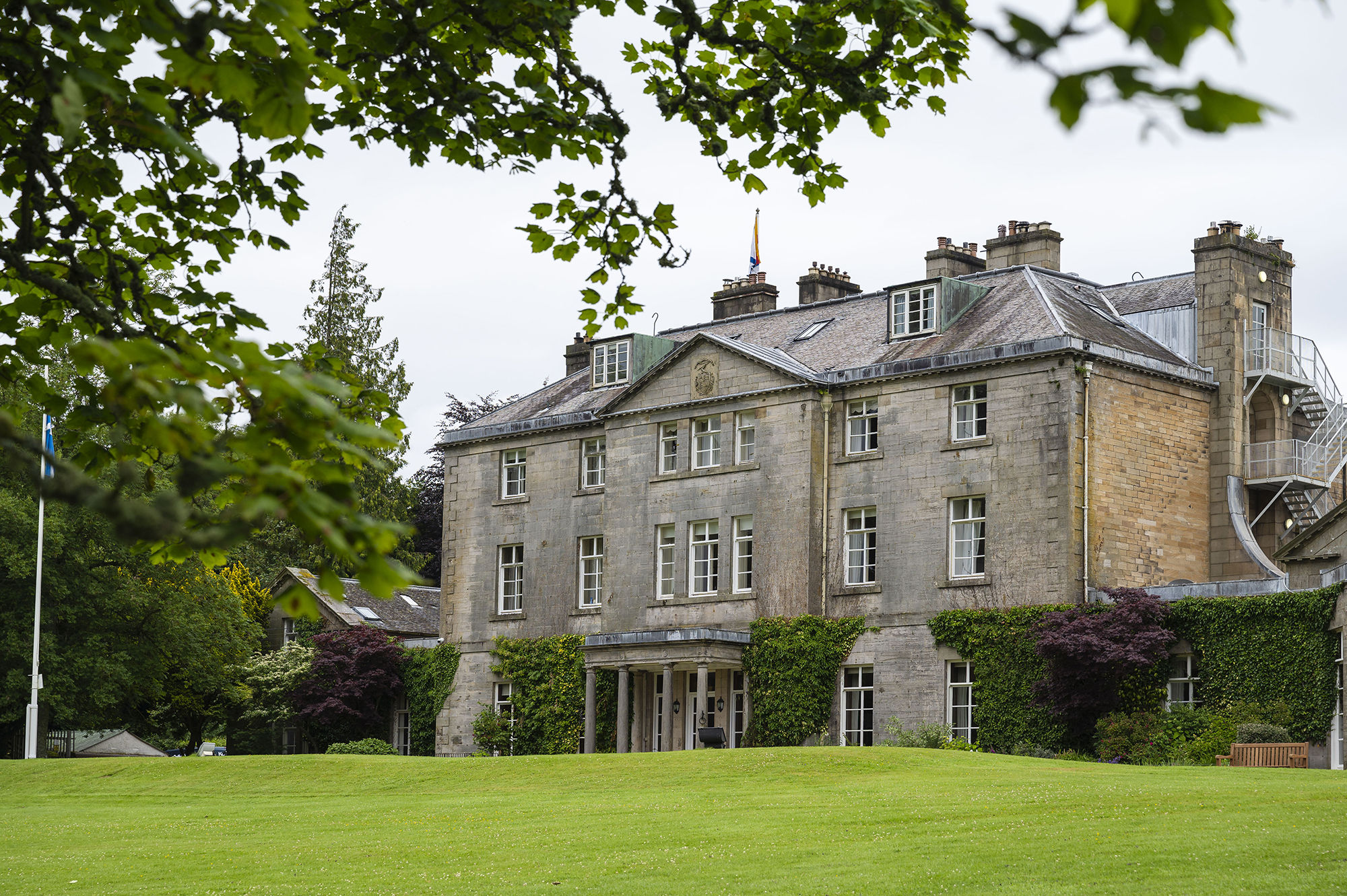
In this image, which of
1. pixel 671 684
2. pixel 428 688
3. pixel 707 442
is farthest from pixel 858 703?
pixel 428 688

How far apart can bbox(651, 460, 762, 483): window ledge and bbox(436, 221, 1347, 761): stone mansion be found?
79 millimetres

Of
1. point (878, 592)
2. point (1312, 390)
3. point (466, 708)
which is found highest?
point (1312, 390)

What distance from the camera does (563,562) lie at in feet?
147

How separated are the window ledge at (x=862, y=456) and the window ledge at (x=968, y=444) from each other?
1.76 metres

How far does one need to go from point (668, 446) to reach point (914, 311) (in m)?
7.16

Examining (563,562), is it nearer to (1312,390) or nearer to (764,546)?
(764,546)

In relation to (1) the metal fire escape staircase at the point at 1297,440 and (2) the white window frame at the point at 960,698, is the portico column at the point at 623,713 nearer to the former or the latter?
(2) the white window frame at the point at 960,698

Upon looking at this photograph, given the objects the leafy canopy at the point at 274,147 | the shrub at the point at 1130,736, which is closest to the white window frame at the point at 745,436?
the shrub at the point at 1130,736

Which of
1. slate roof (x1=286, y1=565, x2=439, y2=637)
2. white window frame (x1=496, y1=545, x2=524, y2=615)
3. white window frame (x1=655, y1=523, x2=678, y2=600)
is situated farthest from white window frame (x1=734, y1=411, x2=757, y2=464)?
slate roof (x1=286, y1=565, x2=439, y2=637)

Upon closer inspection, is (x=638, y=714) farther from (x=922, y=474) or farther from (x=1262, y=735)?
(x=1262, y=735)

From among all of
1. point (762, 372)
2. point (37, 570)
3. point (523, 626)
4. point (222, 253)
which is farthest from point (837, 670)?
point (222, 253)

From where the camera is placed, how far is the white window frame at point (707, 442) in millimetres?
41469

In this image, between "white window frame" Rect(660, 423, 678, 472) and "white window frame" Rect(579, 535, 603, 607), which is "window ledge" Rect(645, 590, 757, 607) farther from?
"white window frame" Rect(660, 423, 678, 472)

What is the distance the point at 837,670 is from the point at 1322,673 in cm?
1100
